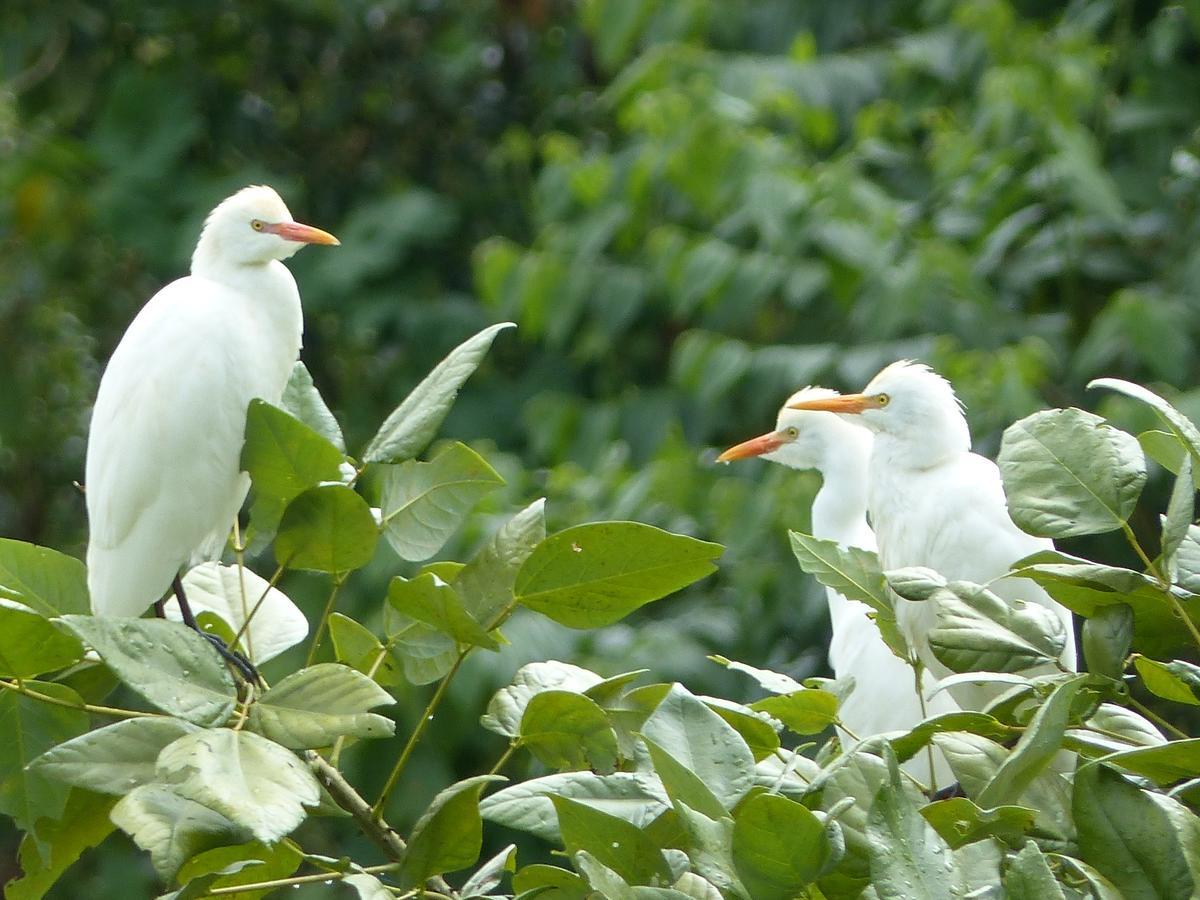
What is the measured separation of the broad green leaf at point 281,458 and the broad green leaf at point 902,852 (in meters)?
0.46

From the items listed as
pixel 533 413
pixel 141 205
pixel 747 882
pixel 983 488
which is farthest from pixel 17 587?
pixel 141 205

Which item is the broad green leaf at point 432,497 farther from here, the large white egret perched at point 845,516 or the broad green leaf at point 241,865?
the large white egret perched at point 845,516

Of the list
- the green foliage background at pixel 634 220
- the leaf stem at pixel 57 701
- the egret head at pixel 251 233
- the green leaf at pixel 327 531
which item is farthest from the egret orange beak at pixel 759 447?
the leaf stem at pixel 57 701

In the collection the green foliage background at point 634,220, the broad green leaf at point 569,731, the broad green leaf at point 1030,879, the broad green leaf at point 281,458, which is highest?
the broad green leaf at point 281,458

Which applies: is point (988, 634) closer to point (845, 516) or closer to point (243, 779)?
point (243, 779)

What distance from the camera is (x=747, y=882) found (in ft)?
2.85

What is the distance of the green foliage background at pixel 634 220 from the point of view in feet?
13.0

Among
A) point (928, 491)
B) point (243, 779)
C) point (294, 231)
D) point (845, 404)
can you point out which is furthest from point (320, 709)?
point (845, 404)

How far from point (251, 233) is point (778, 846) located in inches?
54.2

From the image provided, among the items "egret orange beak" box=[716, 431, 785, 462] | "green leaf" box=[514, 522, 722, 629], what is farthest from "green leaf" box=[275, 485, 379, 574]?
"egret orange beak" box=[716, 431, 785, 462]

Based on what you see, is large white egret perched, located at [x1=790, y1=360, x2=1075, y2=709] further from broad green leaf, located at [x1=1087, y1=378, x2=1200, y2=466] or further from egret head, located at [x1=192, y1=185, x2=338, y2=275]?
broad green leaf, located at [x1=1087, y1=378, x2=1200, y2=466]

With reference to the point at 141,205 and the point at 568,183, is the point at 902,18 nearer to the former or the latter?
the point at 568,183

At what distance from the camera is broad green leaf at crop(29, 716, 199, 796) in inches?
38.1

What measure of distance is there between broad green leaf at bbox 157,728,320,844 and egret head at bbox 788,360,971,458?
5.22 feet
